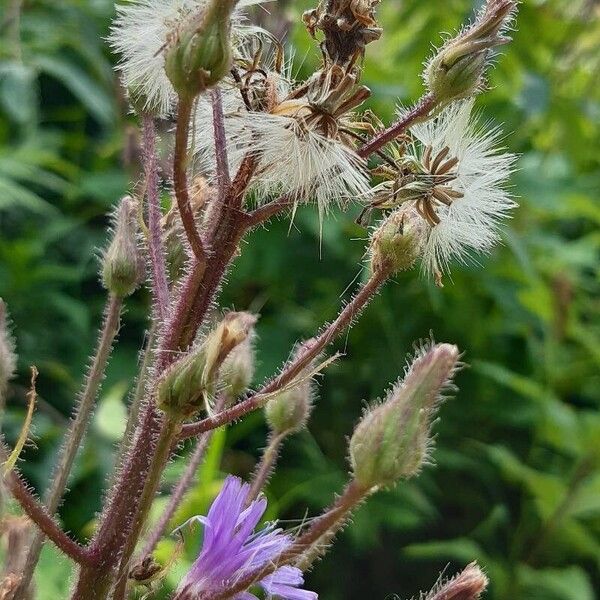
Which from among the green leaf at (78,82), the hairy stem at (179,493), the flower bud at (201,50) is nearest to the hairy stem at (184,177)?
the flower bud at (201,50)

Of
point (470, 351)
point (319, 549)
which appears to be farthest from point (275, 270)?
point (319, 549)

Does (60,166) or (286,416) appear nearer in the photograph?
(286,416)

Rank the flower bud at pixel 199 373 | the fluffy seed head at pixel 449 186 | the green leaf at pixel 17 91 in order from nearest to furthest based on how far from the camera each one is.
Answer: the flower bud at pixel 199 373 → the fluffy seed head at pixel 449 186 → the green leaf at pixel 17 91

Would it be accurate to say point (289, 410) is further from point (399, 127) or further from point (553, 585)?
point (553, 585)

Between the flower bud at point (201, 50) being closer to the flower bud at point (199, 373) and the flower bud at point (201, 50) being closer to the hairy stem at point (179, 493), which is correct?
the flower bud at point (199, 373)

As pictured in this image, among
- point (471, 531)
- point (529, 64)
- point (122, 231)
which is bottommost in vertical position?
point (471, 531)

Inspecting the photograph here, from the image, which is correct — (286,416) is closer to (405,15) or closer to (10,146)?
(405,15)

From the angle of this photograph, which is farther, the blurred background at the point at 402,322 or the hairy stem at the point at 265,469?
the blurred background at the point at 402,322
